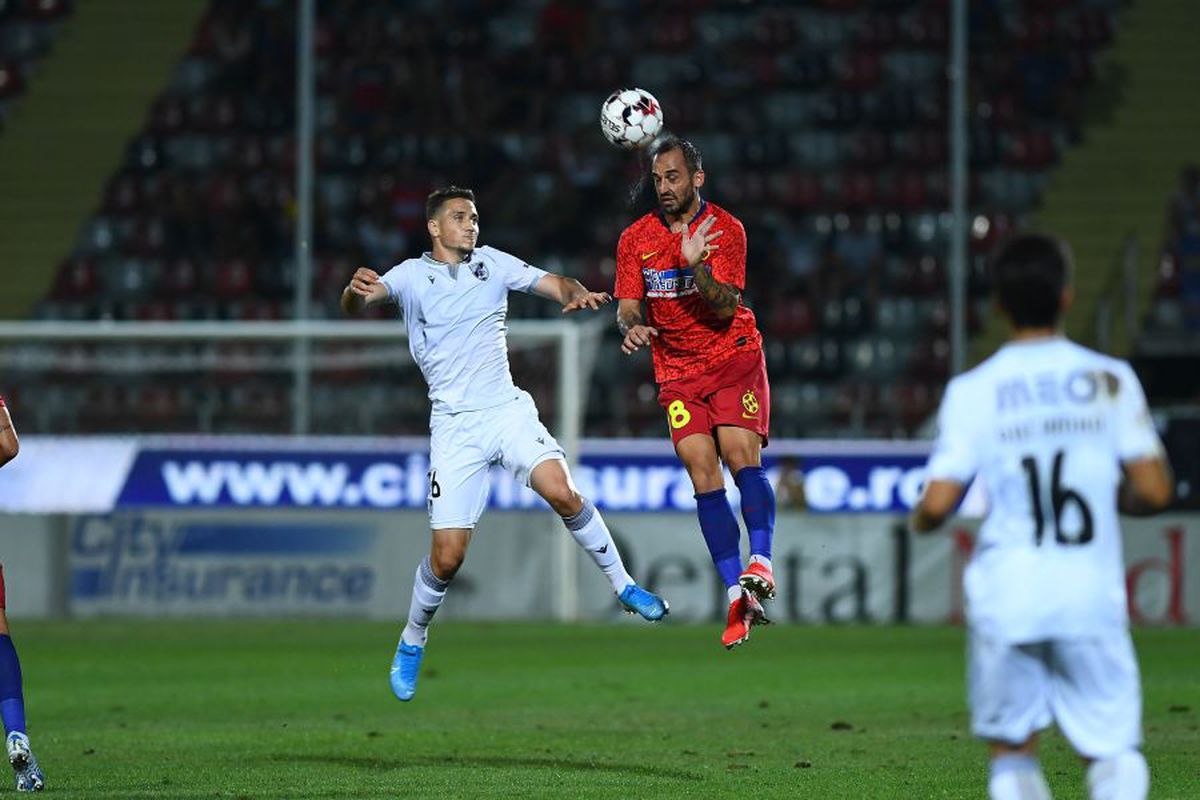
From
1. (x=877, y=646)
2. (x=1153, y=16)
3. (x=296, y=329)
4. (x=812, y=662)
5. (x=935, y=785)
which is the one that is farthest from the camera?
(x=1153, y=16)

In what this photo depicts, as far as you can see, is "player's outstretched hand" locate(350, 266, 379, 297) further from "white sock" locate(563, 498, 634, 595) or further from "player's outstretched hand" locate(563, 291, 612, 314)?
"white sock" locate(563, 498, 634, 595)

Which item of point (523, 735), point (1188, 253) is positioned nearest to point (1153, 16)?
point (1188, 253)

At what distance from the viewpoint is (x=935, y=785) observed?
29.6 feet

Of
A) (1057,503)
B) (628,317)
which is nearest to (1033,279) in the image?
(1057,503)

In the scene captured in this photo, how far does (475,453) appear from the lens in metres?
9.99

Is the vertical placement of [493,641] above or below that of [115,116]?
below

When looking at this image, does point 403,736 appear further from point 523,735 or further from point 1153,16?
point 1153,16

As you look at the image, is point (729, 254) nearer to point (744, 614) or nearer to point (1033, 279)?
point (744, 614)

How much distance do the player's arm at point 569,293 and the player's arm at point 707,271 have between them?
1.33 ft

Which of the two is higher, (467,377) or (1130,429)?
(467,377)

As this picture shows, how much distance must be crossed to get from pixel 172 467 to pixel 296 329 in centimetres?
191

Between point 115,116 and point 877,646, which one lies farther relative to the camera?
point 115,116

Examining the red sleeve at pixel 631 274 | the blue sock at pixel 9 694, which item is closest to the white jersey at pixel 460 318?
the red sleeve at pixel 631 274

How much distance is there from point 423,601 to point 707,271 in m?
2.10
